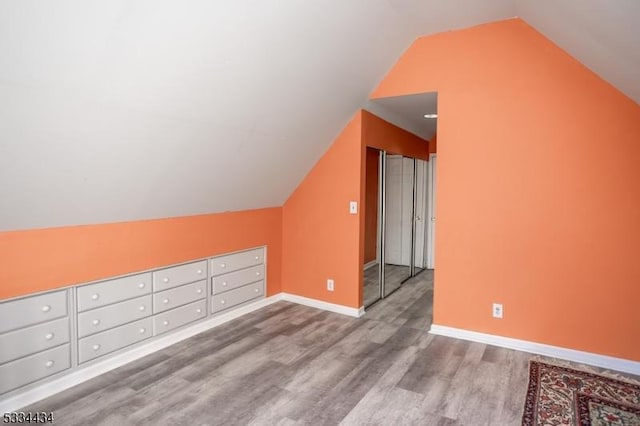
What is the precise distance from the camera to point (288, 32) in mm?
2504

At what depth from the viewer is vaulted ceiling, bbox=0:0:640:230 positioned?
5.79ft

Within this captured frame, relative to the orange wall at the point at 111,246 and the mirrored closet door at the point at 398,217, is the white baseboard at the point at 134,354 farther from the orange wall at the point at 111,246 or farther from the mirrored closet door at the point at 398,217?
the mirrored closet door at the point at 398,217

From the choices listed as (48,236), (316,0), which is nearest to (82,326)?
(48,236)

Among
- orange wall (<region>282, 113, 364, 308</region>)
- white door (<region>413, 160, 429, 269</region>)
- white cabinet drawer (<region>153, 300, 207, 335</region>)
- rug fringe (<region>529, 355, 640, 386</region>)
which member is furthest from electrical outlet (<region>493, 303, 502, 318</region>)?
white door (<region>413, 160, 429, 269</region>)

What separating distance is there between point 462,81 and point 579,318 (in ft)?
7.15

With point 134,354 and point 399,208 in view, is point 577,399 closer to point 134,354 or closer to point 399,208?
point 134,354

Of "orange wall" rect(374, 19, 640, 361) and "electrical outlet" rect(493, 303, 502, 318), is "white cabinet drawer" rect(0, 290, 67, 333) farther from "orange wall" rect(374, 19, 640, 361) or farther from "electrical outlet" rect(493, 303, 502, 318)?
"electrical outlet" rect(493, 303, 502, 318)

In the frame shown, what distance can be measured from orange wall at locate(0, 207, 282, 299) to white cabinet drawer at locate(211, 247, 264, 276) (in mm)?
76

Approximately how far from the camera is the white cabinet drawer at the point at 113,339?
8.93ft

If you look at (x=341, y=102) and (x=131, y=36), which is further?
(x=341, y=102)

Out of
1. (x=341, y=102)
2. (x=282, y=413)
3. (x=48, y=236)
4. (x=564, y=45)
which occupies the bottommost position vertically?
(x=282, y=413)

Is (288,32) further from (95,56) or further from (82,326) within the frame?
(82,326)

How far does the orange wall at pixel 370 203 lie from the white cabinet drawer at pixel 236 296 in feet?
7.39

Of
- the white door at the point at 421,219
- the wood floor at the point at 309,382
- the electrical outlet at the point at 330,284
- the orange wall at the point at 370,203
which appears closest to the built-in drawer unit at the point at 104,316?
the wood floor at the point at 309,382
